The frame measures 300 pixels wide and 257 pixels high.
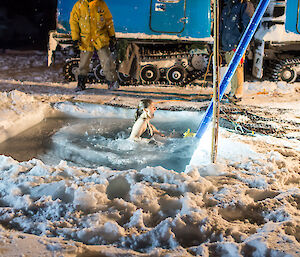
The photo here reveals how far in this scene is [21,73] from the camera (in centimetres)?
1083

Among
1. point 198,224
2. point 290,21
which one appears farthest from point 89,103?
point 290,21

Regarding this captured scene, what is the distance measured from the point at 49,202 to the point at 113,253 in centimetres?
82

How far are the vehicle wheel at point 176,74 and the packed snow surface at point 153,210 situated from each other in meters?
6.15

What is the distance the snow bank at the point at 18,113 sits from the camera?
525 cm

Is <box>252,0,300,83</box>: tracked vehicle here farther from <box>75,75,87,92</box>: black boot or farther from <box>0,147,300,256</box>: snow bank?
<box>0,147,300,256</box>: snow bank

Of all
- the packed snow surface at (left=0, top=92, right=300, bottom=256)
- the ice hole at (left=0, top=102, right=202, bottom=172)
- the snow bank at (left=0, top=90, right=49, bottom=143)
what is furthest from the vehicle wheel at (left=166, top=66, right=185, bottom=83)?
the packed snow surface at (left=0, top=92, right=300, bottom=256)

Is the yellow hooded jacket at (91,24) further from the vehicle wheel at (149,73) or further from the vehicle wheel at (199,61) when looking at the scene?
the vehicle wheel at (199,61)

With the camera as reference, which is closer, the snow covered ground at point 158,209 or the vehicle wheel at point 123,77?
the snow covered ground at point 158,209

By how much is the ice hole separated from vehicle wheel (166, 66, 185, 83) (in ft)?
10.6

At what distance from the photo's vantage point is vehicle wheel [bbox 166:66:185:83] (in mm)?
9516

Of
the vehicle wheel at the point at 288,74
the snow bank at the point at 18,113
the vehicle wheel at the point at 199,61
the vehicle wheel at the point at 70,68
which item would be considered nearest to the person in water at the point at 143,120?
the snow bank at the point at 18,113

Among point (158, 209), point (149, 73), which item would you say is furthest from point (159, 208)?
point (149, 73)

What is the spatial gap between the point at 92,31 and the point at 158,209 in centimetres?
610

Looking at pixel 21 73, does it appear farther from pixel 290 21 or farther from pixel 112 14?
pixel 290 21
